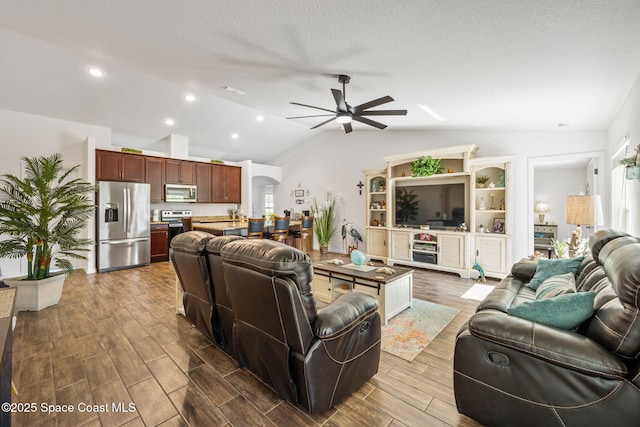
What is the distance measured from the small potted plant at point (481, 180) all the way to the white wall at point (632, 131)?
69.1 inches

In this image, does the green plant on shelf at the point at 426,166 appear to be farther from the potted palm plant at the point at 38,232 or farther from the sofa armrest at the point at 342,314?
the potted palm plant at the point at 38,232

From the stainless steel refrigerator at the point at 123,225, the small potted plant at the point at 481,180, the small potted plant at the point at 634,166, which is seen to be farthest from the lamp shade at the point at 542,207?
the stainless steel refrigerator at the point at 123,225

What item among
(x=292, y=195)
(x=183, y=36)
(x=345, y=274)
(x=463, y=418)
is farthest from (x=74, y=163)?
(x=463, y=418)

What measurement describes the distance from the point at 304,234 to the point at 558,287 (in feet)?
18.1

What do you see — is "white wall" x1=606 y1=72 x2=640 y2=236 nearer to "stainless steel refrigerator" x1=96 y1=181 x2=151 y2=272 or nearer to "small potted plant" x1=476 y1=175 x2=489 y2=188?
"small potted plant" x1=476 y1=175 x2=489 y2=188

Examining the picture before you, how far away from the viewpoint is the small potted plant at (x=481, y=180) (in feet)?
16.0

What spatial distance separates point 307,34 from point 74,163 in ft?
17.9

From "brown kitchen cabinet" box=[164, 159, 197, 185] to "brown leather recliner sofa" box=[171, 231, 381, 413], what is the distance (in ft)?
16.6

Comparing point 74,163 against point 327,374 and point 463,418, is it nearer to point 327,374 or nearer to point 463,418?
point 327,374

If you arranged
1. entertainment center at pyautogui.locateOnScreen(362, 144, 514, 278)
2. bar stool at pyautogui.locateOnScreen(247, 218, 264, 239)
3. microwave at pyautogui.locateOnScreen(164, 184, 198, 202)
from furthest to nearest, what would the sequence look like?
microwave at pyautogui.locateOnScreen(164, 184, 198, 202) → bar stool at pyautogui.locateOnScreen(247, 218, 264, 239) → entertainment center at pyautogui.locateOnScreen(362, 144, 514, 278)

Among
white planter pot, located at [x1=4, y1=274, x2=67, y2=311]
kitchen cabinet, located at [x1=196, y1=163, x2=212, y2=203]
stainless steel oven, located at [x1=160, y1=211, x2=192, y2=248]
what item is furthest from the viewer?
kitchen cabinet, located at [x1=196, y1=163, x2=212, y2=203]

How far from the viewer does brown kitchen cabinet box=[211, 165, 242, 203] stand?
7.18m

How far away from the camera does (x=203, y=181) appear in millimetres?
6926

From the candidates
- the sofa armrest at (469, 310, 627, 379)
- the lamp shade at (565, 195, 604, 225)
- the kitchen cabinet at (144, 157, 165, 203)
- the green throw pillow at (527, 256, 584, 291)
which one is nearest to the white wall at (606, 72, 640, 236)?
the lamp shade at (565, 195, 604, 225)
